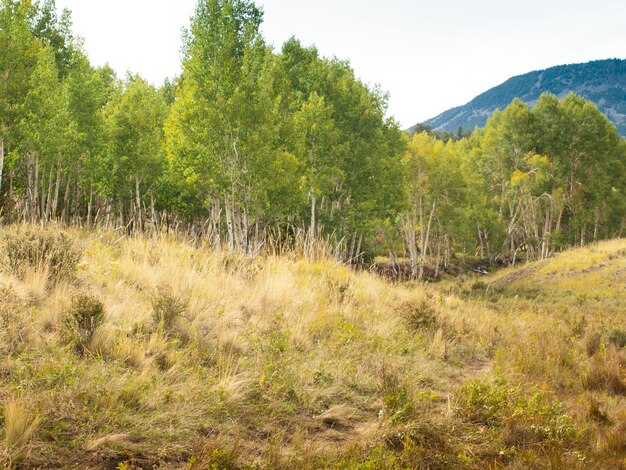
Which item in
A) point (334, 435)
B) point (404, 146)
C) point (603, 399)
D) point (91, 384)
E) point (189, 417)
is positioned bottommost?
point (603, 399)

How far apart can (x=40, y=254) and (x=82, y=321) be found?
6.06 feet

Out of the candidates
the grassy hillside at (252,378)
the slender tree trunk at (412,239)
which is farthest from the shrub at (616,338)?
the slender tree trunk at (412,239)

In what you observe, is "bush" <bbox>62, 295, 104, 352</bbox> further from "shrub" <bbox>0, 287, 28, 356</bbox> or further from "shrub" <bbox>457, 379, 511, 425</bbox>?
"shrub" <bbox>457, 379, 511, 425</bbox>

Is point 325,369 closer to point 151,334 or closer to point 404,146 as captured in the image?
point 151,334

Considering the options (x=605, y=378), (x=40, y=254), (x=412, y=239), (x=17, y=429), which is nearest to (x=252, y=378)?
(x=17, y=429)

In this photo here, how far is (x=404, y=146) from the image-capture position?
34125 mm

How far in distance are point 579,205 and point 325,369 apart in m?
49.4

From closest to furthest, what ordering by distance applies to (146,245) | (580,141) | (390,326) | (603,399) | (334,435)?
(334,435) < (603,399) < (390,326) < (146,245) < (580,141)

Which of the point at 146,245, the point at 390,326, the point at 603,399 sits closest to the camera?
the point at 603,399

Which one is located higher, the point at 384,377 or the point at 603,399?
the point at 384,377

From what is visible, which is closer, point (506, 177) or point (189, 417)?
point (189, 417)

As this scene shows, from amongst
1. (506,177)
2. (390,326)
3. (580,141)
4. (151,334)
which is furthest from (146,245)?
(580,141)

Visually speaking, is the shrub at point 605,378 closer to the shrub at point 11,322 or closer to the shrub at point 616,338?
the shrub at point 616,338

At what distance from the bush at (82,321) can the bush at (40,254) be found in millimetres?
1189
